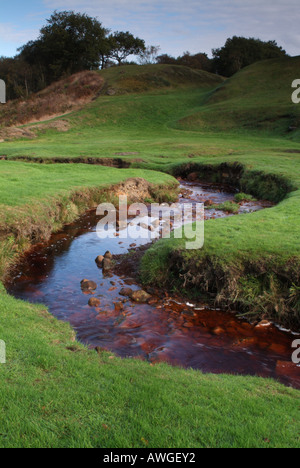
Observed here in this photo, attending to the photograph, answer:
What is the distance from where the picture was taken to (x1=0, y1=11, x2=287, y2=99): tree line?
78.1 metres

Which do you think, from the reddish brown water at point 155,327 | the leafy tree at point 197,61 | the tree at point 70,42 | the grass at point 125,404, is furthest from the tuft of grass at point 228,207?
the leafy tree at point 197,61

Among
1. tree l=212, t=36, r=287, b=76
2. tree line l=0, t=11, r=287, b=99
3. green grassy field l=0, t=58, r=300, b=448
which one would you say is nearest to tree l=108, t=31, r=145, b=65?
tree line l=0, t=11, r=287, b=99

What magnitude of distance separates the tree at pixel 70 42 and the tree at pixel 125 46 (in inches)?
391

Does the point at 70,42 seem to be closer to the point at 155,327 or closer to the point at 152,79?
the point at 152,79

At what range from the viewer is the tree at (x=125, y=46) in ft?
302

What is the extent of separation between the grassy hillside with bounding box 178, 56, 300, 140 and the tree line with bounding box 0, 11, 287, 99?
1732 cm

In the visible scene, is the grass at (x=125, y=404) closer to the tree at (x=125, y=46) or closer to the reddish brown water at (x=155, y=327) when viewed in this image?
the reddish brown water at (x=155, y=327)

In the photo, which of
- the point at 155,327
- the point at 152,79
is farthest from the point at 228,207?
the point at 152,79

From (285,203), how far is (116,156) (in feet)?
61.5

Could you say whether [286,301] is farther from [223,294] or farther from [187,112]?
[187,112]

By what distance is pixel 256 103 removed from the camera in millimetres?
56375

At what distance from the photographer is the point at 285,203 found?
1581cm

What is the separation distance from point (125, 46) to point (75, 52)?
64.1ft

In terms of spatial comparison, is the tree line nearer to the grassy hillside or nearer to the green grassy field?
the grassy hillside
